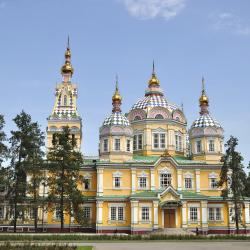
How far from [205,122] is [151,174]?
35.8 ft

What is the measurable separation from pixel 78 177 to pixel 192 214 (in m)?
15.4

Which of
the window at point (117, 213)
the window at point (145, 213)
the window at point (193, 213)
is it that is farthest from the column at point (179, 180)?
the window at point (117, 213)

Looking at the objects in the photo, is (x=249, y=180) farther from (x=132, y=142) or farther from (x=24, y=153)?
(x=24, y=153)

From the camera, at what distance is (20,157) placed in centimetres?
4462

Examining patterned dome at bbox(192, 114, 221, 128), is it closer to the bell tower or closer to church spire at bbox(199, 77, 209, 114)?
church spire at bbox(199, 77, 209, 114)

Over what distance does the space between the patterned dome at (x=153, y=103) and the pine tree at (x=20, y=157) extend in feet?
65.8

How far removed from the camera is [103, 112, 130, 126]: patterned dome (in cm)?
5478

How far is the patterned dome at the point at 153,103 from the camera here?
60.7 meters

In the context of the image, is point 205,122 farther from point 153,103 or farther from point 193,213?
point 193,213

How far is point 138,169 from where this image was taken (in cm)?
5262

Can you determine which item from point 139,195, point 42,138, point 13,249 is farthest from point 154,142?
point 13,249

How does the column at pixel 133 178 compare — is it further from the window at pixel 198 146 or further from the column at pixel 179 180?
the window at pixel 198 146

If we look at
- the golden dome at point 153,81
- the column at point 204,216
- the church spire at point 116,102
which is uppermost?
the golden dome at point 153,81

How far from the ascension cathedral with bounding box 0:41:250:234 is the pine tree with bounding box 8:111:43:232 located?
25.7 ft
